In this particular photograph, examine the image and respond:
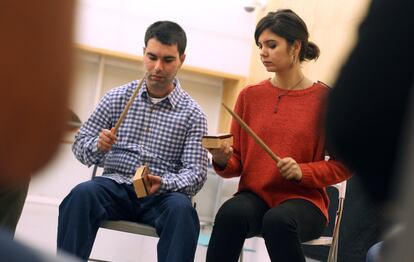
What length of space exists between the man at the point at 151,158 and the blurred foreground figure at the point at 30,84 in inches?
57.9

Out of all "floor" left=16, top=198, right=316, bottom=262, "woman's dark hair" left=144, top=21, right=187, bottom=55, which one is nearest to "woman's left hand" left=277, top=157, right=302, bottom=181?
"woman's dark hair" left=144, top=21, right=187, bottom=55

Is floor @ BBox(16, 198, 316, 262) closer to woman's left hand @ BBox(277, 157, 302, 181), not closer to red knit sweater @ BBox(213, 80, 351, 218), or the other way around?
red knit sweater @ BBox(213, 80, 351, 218)

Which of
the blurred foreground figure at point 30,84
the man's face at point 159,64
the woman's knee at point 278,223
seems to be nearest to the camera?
the blurred foreground figure at point 30,84

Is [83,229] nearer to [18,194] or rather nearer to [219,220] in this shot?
[18,194]

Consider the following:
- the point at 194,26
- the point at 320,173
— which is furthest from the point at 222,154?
the point at 194,26

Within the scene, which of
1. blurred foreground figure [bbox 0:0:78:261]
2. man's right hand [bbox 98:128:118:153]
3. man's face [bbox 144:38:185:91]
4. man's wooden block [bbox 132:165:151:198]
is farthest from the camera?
man's face [bbox 144:38:185:91]

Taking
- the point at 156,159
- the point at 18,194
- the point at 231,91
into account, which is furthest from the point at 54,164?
the point at 231,91

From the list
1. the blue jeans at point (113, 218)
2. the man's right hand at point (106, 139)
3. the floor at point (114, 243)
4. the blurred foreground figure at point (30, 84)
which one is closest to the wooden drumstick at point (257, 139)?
the blue jeans at point (113, 218)

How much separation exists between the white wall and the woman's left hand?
317 cm

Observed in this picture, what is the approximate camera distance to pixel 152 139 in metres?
2.02

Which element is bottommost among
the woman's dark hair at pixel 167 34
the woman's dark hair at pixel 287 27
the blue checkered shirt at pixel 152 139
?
the blue checkered shirt at pixel 152 139

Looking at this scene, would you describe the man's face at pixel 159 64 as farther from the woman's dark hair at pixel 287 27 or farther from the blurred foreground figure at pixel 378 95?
the blurred foreground figure at pixel 378 95

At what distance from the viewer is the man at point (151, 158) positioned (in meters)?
1.78

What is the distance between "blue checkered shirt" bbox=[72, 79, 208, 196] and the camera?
1973 mm
